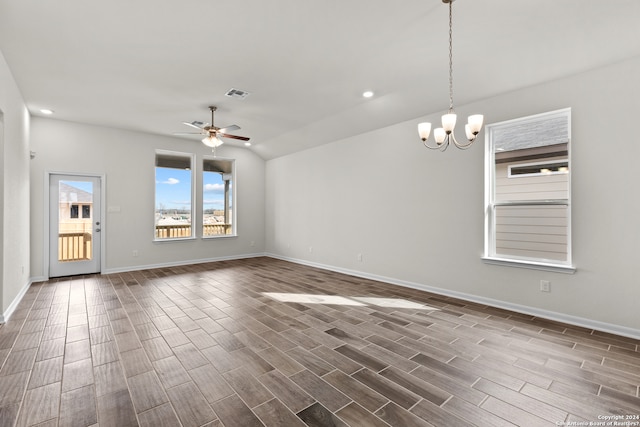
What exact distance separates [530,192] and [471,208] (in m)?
0.73

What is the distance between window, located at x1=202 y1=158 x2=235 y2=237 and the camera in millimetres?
7758

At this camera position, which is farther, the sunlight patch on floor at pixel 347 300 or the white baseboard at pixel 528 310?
the sunlight patch on floor at pixel 347 300

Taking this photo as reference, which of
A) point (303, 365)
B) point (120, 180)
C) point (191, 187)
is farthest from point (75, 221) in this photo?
point (303, 365)

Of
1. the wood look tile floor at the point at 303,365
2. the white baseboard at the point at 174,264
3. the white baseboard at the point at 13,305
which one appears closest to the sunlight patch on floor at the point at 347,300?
the wood look tile floor at the point at 303,365

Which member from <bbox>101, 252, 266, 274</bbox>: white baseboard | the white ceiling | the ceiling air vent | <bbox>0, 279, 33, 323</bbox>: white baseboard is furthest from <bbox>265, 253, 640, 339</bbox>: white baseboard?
<bbox>0, 279, 33, 323</bbox>: white baseboard

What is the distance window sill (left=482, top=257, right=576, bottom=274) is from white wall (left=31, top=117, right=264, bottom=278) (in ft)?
20.6

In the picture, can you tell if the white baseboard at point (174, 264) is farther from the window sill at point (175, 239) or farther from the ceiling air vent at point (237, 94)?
the ceiling air vent at point (237, 94)

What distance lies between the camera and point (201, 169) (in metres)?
7.53

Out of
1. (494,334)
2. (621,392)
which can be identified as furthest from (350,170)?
(621,392)

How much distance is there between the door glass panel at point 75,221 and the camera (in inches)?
229

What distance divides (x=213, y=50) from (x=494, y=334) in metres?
4.34

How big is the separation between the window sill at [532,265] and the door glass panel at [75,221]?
24.1 feet

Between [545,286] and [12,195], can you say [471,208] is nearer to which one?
[545,286]

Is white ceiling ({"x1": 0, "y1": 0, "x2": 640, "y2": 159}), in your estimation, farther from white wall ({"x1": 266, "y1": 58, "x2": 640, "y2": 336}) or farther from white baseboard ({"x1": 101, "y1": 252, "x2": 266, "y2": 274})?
white baseboard ({"x1": 101, "y1": 252, "x2": 266, "y2": 274})
